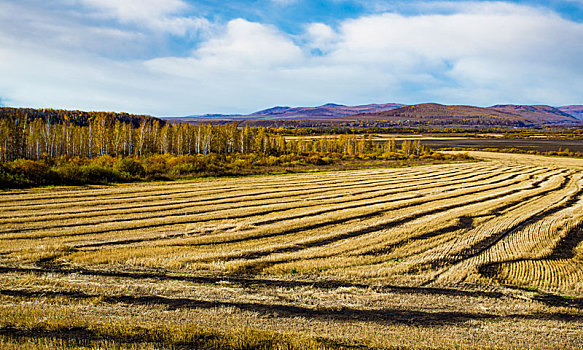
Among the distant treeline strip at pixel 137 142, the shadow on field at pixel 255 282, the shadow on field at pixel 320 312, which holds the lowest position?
the shadow on field at pixel 255 282

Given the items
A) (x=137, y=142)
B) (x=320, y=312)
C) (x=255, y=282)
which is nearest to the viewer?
(x=320, y=312)

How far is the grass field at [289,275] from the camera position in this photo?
635cm

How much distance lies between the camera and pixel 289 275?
1001 centimetres

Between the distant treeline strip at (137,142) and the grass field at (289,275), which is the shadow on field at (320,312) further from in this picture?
the distant treeline strip at (137,142)

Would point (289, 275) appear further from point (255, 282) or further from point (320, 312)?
point (320, 312)

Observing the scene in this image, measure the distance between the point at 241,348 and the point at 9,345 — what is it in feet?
11.8

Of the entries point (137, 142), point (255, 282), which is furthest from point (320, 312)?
point (137, 142)

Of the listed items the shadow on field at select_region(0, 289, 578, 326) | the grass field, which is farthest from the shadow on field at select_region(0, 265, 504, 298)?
the shadow on field at select_region(0, 289, 578, 326)

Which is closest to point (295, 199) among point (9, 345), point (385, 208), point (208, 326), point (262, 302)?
point (385, 208)

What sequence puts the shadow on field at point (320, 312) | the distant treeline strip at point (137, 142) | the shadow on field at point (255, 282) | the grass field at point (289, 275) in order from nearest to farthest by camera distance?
the grass field at point (289, 275)
the shadow on field at point (320, 312)
the shadow on field at point (255, 282)
the distant treeline strip at point (137, 142)

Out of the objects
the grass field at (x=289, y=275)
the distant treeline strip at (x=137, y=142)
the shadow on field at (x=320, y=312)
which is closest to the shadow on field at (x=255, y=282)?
→ the grass field at (x=289, y=275)

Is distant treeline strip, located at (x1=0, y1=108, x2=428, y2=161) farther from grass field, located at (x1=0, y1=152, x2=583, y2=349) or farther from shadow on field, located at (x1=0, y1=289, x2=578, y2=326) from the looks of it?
shadow on field, located at (x1=0, y1=289, x2=578, y2=326)

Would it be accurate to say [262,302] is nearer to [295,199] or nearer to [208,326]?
[208,326]

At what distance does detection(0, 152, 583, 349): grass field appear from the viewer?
635cm
